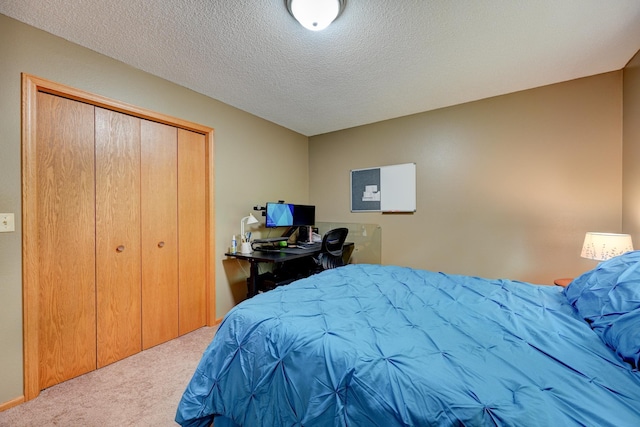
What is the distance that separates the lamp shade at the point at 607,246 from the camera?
181cm

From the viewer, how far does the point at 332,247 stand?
3084 mm

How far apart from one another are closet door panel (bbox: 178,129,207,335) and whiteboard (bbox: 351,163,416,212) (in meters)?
1.95

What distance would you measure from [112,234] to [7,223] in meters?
0.56

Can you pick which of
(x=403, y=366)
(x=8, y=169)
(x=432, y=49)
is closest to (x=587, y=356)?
(x=403, y=366)

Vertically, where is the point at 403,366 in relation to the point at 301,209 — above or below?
below

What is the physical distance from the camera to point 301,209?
3.54 metres

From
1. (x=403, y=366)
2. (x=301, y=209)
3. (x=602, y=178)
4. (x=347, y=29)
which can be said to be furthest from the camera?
(x=301, y=209)

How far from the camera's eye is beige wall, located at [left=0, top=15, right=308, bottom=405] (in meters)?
1.59

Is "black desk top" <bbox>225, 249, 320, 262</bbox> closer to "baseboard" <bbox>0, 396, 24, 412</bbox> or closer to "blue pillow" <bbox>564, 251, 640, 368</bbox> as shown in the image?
"baseboard" <bbox>0, 396, 24, 412</bbox>

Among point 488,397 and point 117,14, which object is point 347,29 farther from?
point 488,397

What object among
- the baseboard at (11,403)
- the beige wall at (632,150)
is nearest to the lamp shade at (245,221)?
the baseboard at (11,403)

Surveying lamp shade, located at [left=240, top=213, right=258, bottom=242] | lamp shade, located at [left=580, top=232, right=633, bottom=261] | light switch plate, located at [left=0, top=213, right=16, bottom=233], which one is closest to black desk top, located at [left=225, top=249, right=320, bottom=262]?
lamp shade, located at [left=240, top=213, right=258, bottom=242]

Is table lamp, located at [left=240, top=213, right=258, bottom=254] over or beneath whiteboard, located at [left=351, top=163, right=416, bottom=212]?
beneath

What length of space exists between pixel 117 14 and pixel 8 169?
1167mm
